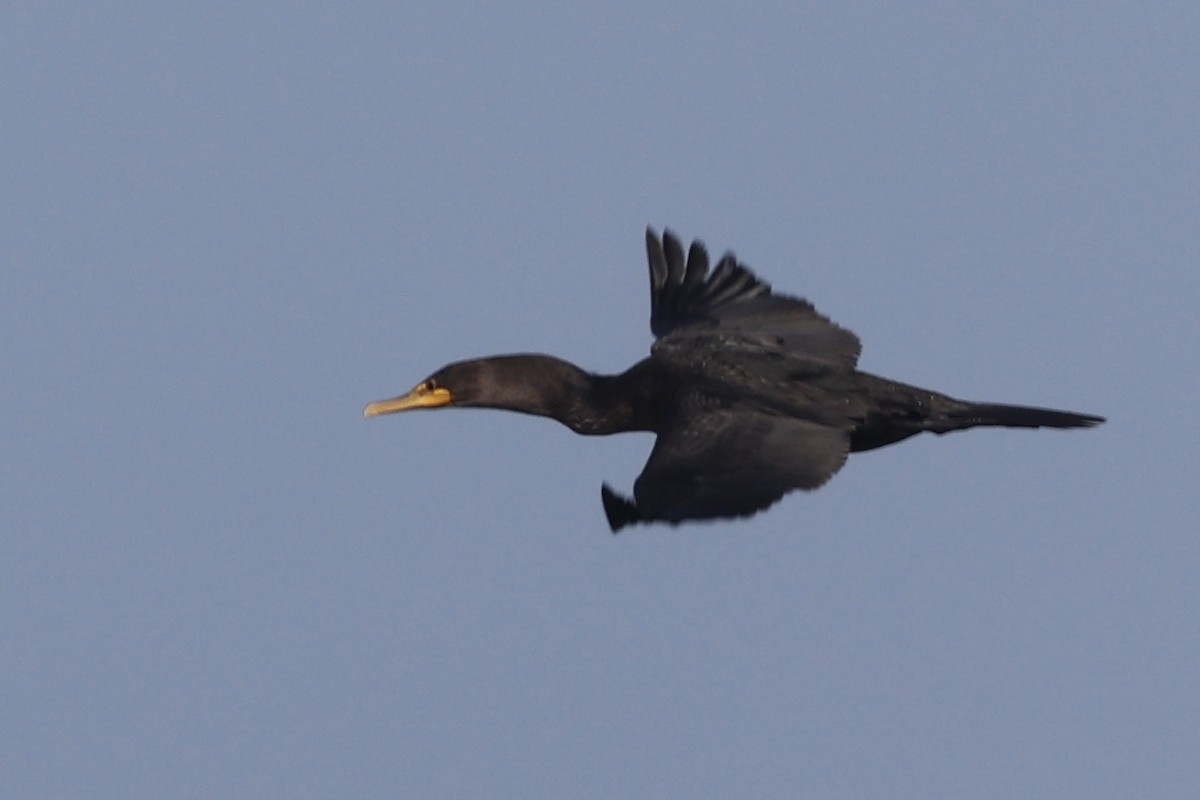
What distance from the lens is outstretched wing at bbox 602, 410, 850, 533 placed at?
14.6 m

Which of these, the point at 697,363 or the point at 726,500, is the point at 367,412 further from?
the point at 726,500

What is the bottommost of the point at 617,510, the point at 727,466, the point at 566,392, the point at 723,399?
the point at 617,510

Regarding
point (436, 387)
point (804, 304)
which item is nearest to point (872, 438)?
point (804, 304)

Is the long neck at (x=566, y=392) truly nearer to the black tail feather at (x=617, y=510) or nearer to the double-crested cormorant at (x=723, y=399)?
the double-crested cormorant at (x=723, y=399)

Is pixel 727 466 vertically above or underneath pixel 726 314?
underneath

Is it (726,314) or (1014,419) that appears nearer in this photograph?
(1014,419)

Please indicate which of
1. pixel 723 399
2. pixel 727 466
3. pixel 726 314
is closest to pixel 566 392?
pixel 723 399

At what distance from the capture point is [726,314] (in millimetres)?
18359

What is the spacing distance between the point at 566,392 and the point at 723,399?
148cm

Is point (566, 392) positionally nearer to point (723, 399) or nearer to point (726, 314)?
point (723, 399)

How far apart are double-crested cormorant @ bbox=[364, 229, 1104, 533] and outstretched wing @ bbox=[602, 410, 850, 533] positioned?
12 mm

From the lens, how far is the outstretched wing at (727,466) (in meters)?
14.6

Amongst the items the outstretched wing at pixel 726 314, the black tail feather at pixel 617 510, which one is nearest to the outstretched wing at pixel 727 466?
the black tail feather at pixel 617 510

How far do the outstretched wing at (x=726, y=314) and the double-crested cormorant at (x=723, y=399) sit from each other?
11 mm
